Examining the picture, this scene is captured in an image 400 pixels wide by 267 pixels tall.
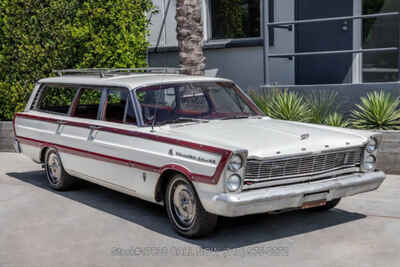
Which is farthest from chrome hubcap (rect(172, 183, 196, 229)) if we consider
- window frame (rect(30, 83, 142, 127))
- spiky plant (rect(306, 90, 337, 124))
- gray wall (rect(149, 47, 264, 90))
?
gray wall (rect(149, 47, 264, 90))

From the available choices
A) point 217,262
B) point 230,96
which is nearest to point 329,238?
point 217,262

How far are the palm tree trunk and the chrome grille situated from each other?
5474mm

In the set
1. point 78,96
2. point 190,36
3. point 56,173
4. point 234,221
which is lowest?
point 234,221

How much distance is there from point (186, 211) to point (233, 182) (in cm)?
78

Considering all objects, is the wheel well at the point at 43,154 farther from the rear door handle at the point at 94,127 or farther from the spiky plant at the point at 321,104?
the spiky plant at the point at 321,104

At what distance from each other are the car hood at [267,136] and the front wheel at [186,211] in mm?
492

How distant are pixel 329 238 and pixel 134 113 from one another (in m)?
2.49

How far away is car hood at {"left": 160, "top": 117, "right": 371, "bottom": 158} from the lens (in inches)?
231

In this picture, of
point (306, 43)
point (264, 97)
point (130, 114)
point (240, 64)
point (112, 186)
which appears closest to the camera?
point (130, 114)

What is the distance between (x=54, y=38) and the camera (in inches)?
493

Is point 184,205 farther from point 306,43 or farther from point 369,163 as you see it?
point 306,43

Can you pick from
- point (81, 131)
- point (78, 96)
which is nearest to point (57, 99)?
point (78, 96)

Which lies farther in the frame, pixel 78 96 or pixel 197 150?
pixel 78 96

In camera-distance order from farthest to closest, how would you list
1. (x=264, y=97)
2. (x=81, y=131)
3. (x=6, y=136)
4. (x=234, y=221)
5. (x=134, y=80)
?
(x=6, y=136) → (x=264, y=97) → (x=81, y=131) → (x=134, y=80) → (x=234, y=221)
